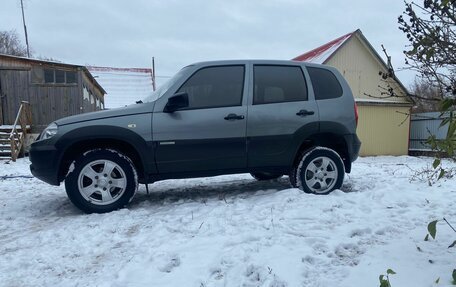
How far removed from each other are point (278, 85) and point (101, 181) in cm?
260

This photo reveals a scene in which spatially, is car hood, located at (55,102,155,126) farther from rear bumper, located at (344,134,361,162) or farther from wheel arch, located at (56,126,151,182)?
rear bumper, located at (344,134,361,162)

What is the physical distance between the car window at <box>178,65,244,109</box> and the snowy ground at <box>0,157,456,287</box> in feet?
4.14

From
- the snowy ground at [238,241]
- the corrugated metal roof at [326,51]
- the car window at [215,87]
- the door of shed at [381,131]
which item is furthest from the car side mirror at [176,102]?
the door of shed at [381,131]

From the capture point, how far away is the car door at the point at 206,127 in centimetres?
477

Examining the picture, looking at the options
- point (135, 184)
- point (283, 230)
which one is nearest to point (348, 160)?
point (283, 230)

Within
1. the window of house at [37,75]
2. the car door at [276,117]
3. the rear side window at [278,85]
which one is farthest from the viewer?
the window of house at [37,75]

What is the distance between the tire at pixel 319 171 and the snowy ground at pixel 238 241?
1.08ft

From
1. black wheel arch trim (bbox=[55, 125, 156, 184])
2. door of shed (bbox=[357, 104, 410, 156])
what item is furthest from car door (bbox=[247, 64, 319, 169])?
door of shed (bbox=[357, 104, 410, 156])

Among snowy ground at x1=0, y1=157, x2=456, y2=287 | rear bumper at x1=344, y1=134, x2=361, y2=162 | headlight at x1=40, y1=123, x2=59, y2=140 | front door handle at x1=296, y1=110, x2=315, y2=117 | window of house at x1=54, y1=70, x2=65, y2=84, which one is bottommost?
snowy ground at x1=0, y1=157, x2=456, y2=287

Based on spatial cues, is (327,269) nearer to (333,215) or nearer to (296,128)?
(333,215)

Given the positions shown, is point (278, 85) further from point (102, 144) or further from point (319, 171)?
point (102, 144)

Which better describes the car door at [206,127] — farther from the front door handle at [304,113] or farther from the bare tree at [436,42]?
the bare tree at [436,42]

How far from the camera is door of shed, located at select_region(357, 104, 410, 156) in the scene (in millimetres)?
19500

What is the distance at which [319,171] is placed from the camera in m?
5.31
